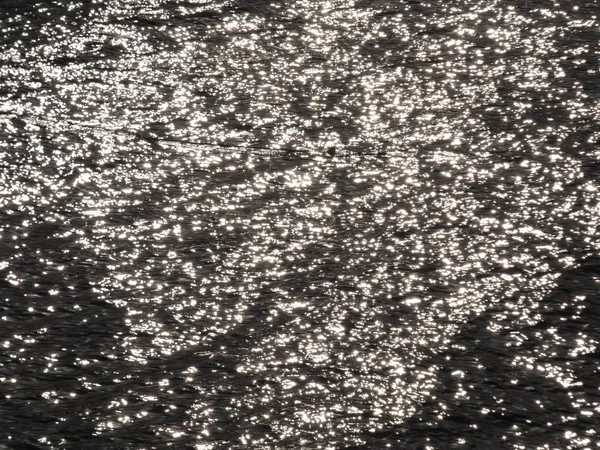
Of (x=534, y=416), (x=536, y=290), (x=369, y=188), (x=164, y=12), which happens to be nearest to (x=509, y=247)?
(x=536, y=290)

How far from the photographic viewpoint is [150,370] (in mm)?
1573

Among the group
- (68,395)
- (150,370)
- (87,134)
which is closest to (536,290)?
(150,370)

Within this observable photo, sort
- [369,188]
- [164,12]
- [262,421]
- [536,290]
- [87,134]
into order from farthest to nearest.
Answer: [164,12] → [87,134] → [369,188] → [536,290] → [262,421]

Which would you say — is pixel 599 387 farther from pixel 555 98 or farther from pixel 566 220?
pixel 555 98

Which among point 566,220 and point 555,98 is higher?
→ point 555,98

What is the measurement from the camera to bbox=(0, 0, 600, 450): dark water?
59.5 inches

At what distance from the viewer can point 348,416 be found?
4.88 ft

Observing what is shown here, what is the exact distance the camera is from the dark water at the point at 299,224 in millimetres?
1512

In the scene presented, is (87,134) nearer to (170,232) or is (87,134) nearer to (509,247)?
(170,232)

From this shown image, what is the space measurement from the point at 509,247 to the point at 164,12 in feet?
3.89

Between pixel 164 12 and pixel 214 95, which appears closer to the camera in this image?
pixel 214 95

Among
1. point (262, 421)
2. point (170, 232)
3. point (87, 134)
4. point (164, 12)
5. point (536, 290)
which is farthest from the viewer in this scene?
point (164, 12)

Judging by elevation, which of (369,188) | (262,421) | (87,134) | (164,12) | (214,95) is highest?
(164,12)

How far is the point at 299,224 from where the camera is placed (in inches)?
74.8
